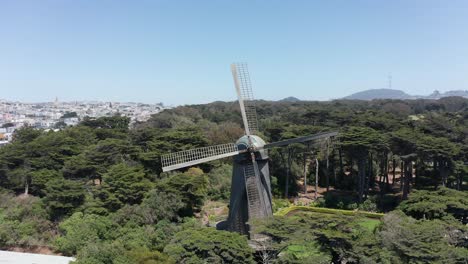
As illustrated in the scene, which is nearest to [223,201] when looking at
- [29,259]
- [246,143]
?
[246,143]

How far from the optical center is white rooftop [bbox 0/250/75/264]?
1854cm

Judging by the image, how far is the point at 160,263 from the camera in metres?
14.1

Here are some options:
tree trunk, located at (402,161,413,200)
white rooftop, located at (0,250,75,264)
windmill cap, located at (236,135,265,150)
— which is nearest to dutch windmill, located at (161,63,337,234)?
windmill cap, located at (236,135,265,150)

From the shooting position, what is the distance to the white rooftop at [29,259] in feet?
60.8

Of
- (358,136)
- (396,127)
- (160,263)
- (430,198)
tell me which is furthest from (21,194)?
(396,127)

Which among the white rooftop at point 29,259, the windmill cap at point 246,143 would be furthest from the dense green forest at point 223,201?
the windmill cap at point 246,143

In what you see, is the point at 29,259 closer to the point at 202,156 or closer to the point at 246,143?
the point at 202,156

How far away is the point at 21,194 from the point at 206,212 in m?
16.5

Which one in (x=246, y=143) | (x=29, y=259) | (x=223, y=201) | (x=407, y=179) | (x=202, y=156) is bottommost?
(x=29, y=259)

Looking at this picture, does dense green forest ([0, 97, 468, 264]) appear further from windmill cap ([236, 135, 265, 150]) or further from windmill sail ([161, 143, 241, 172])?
windmill cap ([236, 135, 265, 150])

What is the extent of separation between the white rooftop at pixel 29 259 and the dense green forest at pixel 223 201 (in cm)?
82

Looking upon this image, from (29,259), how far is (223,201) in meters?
13.2

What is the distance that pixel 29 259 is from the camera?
19109mm

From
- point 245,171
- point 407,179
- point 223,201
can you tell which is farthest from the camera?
point 223,201
